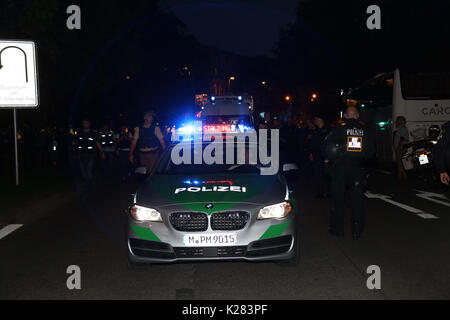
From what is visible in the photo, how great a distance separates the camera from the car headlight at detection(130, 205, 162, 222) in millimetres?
6059

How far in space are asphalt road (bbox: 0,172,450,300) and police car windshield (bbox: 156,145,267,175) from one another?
1.15m

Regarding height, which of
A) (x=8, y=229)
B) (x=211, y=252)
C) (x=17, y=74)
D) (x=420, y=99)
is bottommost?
(x=8, y=229)

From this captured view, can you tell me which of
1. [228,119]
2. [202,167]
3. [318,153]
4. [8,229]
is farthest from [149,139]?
[228,119]

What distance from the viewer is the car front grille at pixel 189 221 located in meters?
5.96

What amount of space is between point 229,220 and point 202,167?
1660mm

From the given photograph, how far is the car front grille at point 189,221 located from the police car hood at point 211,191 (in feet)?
0.24

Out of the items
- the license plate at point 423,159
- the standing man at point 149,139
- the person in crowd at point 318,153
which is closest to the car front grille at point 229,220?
the standing man at point 149,139

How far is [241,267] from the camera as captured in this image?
6.53 metres

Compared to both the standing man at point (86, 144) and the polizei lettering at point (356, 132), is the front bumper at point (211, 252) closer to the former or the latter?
the polizei lettering at point (356, 132)

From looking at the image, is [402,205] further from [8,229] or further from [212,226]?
[8,229]

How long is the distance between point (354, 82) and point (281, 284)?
4208 cm

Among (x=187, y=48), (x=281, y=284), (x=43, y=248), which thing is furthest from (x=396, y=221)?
(x=187, y=48)

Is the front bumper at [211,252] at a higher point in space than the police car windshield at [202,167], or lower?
lower

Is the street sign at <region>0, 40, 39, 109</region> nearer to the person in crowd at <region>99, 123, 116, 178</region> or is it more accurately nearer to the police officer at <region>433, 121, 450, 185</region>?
the person in crowd at <region>99, 123, 116, 178</region>
